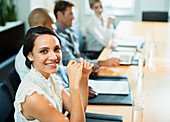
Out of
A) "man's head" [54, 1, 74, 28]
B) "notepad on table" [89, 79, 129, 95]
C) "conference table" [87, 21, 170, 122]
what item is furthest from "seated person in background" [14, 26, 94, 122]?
"man's head" [54, 1, 74, 28]

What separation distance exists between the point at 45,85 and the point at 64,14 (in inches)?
54.9

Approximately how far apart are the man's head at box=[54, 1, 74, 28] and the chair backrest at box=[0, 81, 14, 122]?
3.84ft

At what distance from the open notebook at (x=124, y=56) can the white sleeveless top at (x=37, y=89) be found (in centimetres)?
106

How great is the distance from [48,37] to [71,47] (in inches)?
53.7

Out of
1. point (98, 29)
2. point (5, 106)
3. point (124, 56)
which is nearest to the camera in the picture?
point (5, 106)

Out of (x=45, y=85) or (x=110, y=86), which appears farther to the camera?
(x=110, y=86)

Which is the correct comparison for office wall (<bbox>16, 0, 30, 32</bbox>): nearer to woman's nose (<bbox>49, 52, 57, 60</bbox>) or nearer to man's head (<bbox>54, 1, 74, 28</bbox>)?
man's head (<bbox>54, 1, 74, 28</bbox>)

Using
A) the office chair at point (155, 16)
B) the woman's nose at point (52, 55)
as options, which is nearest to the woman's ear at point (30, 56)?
the woman's nose at point (52, 55)

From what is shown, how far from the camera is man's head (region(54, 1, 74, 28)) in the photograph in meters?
2.66

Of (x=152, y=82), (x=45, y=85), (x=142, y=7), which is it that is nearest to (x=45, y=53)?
(x=45, y=85)

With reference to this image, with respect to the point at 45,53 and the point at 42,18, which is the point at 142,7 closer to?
the point at 42,18

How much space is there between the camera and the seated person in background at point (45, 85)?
124 centimetres

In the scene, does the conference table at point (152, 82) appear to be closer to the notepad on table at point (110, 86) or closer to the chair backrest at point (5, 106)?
the notepad on table at point (110, 86)

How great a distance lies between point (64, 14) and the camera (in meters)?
2.68
